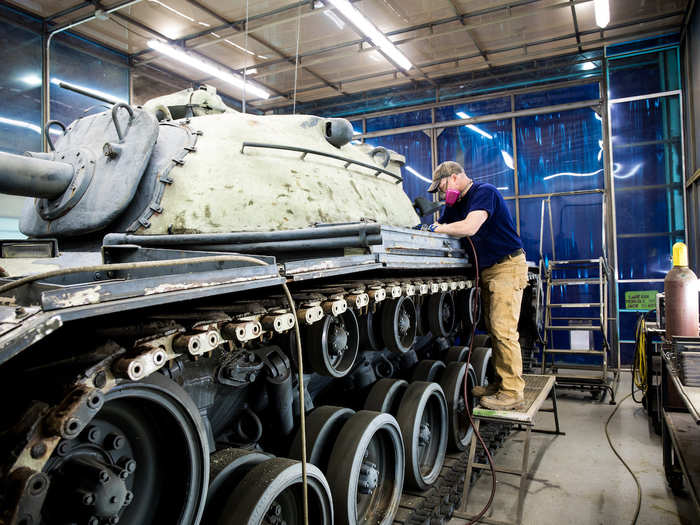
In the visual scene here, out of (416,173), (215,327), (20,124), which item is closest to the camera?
(215,327)

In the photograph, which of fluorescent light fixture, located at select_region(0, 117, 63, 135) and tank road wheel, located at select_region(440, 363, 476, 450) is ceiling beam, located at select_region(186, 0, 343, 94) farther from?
tank road wheel, located at select_region(440, 363, 476, 450)

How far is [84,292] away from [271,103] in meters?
12.0

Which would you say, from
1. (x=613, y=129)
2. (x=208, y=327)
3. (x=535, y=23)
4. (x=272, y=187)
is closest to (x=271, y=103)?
(x=535, y=23)

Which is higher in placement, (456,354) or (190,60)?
(190,60)

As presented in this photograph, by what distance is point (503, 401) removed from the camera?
4074mm

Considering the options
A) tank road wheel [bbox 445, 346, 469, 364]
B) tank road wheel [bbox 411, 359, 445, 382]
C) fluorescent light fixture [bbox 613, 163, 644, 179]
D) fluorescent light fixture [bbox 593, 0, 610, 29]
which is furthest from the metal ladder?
tank road wheel [bbox 411, 359, 445, 382]

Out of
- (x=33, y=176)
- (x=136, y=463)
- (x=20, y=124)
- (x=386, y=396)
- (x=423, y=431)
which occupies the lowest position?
(x=423, y=431)

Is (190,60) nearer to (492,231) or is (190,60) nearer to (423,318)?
(423,318)

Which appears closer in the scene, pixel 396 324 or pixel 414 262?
pixel 414 262

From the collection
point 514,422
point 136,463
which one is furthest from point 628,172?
point 136,463

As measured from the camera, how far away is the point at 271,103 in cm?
1261

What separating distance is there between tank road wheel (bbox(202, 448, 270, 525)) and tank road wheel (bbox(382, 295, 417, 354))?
1535 millimetres

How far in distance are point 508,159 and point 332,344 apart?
8219mm

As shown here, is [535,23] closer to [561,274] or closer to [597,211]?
[597,211]
